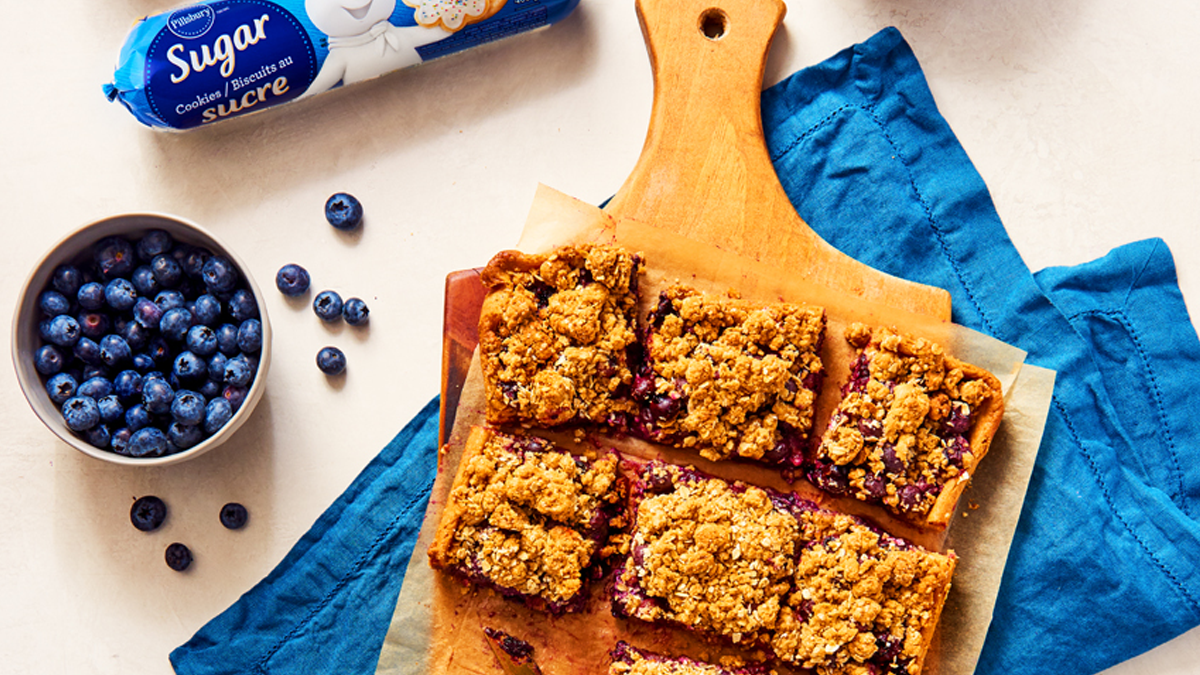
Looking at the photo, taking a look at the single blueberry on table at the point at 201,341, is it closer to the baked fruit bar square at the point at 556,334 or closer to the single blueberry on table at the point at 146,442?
the single blueberry on table at the point at 146,442

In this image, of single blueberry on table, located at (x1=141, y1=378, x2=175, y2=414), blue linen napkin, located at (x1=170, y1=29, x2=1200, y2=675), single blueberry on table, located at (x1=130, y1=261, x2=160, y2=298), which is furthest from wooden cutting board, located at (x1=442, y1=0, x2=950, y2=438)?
single blueberry on table, located at (x1=130, y1=261, x2=160, y2=298)

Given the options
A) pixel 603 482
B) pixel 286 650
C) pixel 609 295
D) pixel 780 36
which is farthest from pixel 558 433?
pixel 780 36

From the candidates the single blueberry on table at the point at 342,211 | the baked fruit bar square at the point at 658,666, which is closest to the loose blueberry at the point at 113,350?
the single blueberry on table at the point at 342,211

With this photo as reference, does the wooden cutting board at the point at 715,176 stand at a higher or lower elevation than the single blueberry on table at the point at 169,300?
higher

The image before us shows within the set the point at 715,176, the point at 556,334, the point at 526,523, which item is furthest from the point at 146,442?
the point at 715,176

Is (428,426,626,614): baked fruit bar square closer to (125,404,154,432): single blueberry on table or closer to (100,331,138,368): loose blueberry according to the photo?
(125,404,154,432): single blueberry on table

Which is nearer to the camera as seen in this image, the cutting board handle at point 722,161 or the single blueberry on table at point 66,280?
the single blueberry on table at point 66,280
